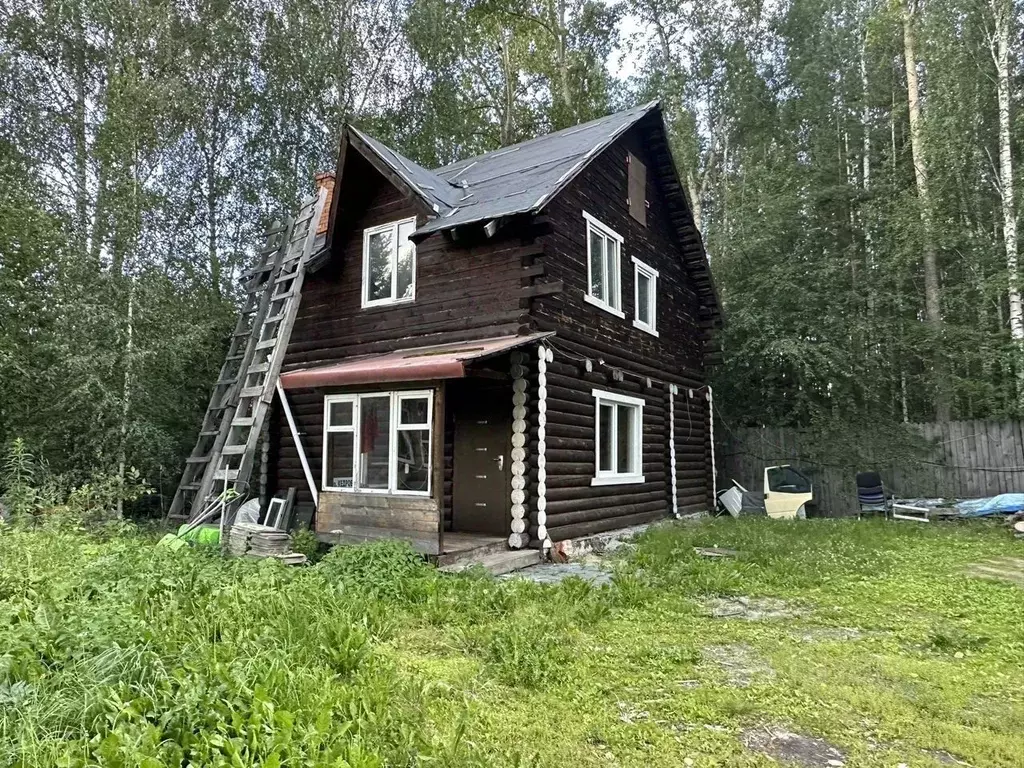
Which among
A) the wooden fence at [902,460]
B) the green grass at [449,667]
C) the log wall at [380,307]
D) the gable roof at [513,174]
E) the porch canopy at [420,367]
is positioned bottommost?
the green grass at [449,667]

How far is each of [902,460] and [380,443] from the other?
1213cm

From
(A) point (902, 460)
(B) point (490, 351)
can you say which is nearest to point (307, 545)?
(B) point (490, 351)

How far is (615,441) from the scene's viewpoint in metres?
11.3

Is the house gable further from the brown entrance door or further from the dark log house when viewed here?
the brown entrance door

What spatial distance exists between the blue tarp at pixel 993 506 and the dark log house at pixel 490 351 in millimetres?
5633

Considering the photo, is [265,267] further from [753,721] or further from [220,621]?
[753,721]

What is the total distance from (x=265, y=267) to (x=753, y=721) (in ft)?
35.4

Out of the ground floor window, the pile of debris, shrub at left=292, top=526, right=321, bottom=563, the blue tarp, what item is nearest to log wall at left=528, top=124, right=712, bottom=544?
the ground floor window

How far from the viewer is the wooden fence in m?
13.5

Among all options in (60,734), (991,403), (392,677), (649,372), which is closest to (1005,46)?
(991,403)

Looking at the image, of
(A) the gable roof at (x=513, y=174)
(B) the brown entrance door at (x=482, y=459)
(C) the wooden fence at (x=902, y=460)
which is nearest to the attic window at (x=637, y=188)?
(A) the gable roof at (x=513, y=174)

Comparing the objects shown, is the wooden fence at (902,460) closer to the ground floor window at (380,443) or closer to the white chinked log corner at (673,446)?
the white chinked log corner at (673,446)

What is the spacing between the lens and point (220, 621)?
4117mm

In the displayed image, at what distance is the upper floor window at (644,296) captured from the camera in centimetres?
1245
